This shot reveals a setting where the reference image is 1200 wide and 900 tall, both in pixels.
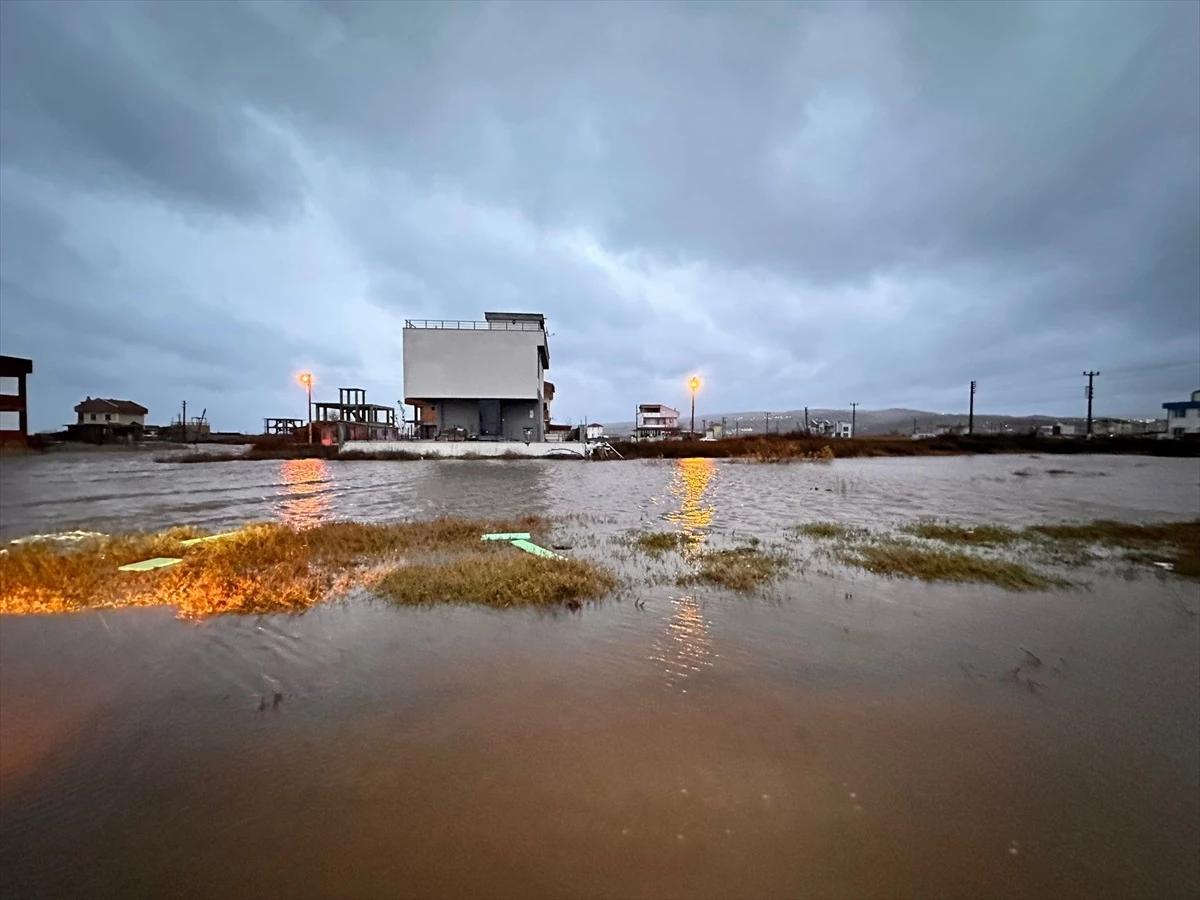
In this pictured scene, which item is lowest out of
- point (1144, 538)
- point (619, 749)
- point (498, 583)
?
point (619, 749)

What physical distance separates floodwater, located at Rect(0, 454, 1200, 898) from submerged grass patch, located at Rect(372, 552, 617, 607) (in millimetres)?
529

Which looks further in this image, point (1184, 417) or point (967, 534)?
point (1184, 417)

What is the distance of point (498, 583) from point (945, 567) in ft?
24.4

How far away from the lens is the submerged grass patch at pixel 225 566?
7602 mm

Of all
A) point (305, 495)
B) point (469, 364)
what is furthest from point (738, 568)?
point (469, 364)

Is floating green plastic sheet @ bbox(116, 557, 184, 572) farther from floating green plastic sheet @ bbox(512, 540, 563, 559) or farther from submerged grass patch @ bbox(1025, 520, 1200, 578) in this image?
submerged grass patch @ bbox(1025, 520, 1200, 578)

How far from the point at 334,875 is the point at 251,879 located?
42 cm

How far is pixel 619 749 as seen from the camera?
422 cm

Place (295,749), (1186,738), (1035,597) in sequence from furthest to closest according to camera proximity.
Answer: (1035,597), (1186,738), (295,749)

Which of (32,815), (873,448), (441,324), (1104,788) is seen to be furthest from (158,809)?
(873,448)

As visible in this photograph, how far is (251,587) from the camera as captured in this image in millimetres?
8047

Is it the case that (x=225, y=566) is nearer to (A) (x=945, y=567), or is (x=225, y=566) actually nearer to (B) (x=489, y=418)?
(A) (x=945, y=567)

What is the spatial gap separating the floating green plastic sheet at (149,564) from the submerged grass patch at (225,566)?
17 cm

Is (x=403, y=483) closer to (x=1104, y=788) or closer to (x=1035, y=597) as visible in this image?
(x=1035, y=597)
